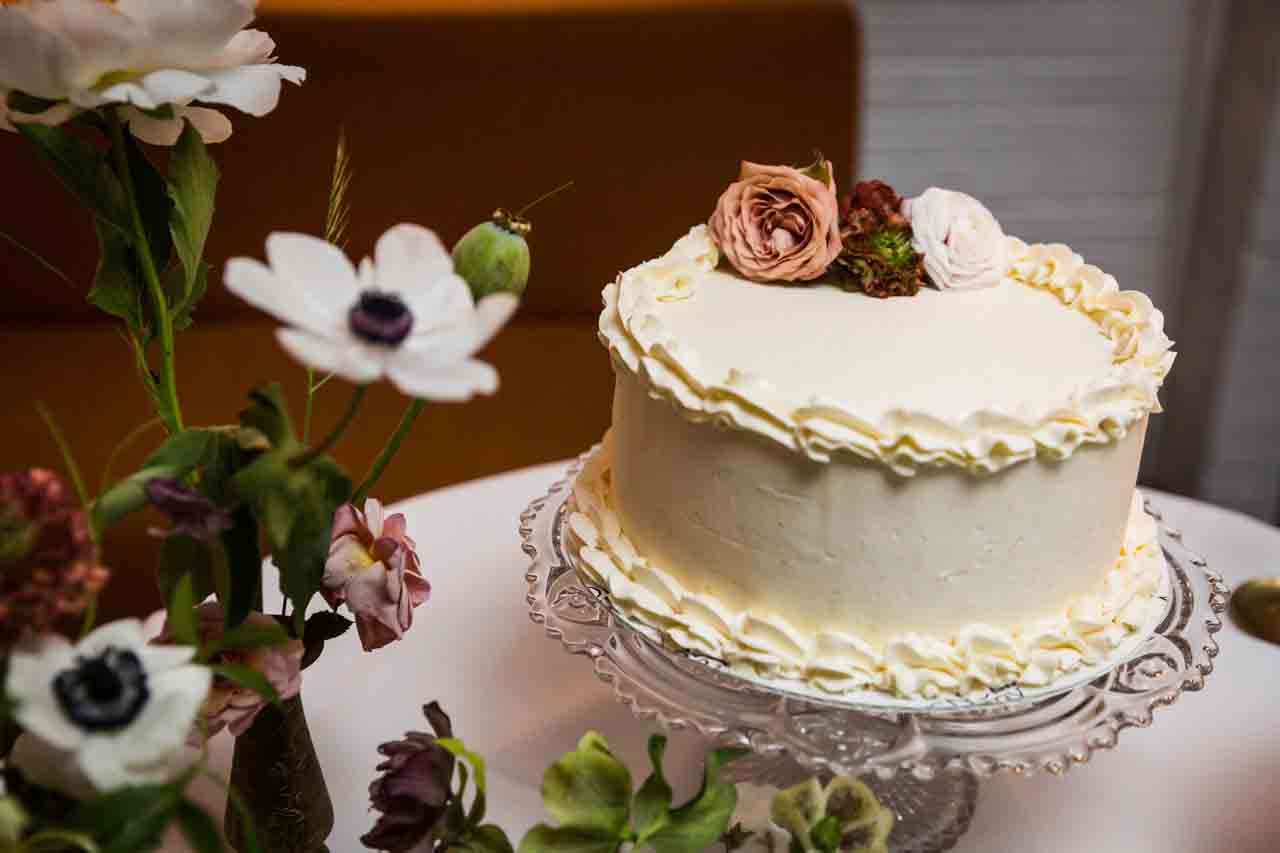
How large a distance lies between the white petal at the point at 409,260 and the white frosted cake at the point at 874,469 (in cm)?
37

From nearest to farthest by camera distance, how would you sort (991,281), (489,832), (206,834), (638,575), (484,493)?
(206,834)
(489,832)
(638,575)
(991,281)
(484,493)

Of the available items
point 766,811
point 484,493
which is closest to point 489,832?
point 766,811

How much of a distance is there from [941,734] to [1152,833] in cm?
31

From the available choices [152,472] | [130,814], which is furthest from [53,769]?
[152,472]

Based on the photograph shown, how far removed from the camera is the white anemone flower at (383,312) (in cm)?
61

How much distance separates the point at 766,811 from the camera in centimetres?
125

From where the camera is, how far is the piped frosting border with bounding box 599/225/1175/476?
992 millimetres

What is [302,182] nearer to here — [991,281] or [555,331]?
[555,331]

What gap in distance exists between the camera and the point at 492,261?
835 millimetres

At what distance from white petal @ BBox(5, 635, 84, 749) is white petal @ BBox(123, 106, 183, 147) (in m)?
0.39

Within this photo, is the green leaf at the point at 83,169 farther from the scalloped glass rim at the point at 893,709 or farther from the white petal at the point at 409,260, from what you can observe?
the scalloped glass rim at the point at 893,709

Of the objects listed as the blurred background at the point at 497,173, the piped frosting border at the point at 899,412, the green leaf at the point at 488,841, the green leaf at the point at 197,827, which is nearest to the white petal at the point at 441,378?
the green leaf at the point at 197,827

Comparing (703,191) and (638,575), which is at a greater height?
(638,575)

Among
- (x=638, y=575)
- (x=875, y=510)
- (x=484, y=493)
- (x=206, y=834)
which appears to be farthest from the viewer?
(x=484, y=493)
